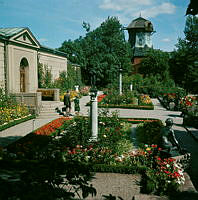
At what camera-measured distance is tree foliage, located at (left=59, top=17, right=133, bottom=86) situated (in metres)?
45.9

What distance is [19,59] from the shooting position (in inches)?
735

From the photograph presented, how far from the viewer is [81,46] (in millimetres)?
51188

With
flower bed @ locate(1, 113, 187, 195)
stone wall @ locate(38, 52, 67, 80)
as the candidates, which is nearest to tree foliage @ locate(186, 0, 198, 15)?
flower bed @ locate(1, 113, 187, 195)

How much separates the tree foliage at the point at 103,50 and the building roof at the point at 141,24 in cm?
771

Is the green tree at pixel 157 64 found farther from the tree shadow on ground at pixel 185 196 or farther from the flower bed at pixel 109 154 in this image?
the tree shadow on ground at pixel 185 196

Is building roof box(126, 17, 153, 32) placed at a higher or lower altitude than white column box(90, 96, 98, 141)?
higher

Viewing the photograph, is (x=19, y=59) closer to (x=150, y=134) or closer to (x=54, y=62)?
(x=54, y=62)

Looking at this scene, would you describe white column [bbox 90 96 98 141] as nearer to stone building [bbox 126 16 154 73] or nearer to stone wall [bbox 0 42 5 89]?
stone wall [bbox 0 42 5 89]

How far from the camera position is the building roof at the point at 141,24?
190 ft

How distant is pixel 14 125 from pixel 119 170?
8530mm

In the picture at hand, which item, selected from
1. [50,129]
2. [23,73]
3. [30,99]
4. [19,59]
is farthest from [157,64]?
[50,129]

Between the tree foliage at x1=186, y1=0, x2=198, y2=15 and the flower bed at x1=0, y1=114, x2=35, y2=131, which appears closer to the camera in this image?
the tree foliage at x1=186, y1=0, x2=198, y2=15

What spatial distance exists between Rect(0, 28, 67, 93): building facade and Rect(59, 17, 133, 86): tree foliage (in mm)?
22331

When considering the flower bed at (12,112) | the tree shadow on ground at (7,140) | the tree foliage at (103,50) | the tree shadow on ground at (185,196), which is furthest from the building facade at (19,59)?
the tree foliage at (103,50)
